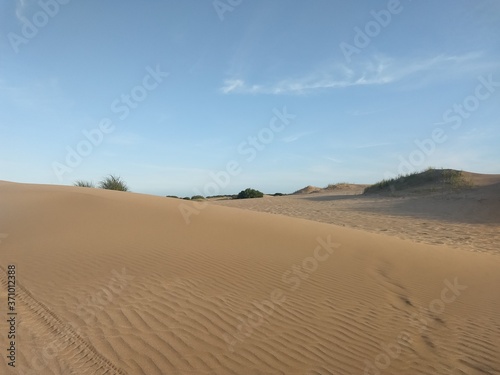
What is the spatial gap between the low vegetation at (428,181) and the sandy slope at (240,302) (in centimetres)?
1673

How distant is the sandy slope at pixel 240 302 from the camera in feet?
11.7

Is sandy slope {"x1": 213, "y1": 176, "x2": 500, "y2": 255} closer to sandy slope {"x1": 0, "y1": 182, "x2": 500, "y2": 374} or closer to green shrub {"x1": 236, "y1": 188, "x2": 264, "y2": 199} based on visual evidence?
sandy slope {"x1": 0, "y1": 182, "x2": 500, "y2": 374}

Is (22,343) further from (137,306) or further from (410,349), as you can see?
(410,349)

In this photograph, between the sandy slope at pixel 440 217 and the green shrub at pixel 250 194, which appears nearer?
the sandy slope at pixel 440 217

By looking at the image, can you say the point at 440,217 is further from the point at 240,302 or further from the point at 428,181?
the point at 240,302

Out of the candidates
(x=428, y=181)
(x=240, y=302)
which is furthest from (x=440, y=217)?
(x=240, y=302)

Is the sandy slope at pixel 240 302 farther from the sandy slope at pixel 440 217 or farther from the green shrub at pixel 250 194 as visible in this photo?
the green shrub at pixel 250 194

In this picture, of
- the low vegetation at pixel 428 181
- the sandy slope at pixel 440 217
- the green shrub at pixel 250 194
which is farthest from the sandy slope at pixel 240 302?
the green shrub at pixel 250 194

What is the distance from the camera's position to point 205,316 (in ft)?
14.6

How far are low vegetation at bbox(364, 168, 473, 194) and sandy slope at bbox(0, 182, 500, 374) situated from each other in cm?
1673

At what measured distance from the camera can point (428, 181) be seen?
26.7m

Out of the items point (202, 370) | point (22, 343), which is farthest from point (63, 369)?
point (202, 370)

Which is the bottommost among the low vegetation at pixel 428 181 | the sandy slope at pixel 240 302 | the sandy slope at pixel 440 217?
the sandy slope at pixel 240 302

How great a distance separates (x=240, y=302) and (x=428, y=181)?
25.9 m
